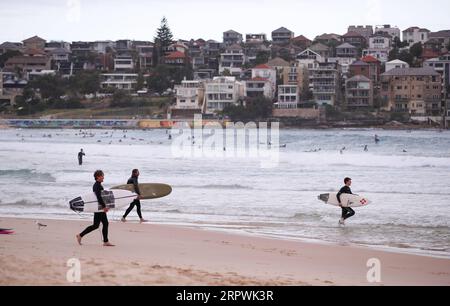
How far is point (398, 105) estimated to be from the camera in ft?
272

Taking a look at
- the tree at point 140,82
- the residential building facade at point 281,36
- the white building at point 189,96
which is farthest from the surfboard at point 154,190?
the residential building facade at point 281,36

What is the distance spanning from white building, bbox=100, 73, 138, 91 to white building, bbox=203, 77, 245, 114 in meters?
15.0

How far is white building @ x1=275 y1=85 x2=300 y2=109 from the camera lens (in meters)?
81.4

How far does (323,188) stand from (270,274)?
1258cm

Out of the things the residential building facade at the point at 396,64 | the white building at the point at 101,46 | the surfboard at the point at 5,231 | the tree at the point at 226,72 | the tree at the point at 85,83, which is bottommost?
the surfboard at the point at 5,231

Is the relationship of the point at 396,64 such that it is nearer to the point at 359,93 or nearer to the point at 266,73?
the point at 359,93

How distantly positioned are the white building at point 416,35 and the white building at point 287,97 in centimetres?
3350

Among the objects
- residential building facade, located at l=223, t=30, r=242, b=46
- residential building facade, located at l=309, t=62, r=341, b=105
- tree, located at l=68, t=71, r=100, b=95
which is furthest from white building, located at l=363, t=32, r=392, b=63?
tree, located at l=68, t=71, r=100, b=95

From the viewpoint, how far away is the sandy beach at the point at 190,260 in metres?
7.48

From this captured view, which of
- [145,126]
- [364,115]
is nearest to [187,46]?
[145,126]

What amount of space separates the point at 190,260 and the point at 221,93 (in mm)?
74979

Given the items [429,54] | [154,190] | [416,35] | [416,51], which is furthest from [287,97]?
[154,190]

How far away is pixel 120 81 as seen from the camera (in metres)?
96.2

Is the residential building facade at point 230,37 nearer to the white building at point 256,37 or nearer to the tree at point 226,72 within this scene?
the white building at point 256,37
